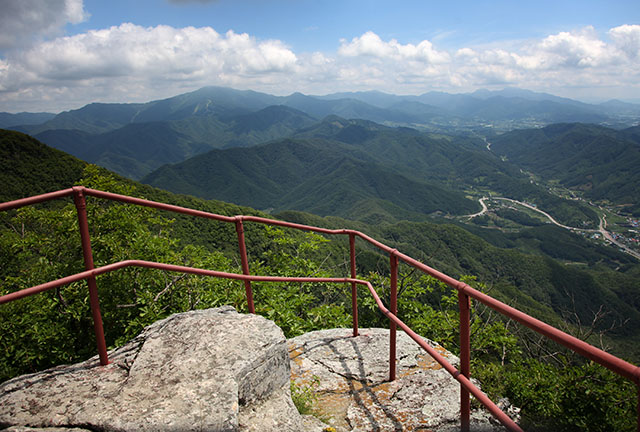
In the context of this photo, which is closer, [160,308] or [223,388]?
[223,388]

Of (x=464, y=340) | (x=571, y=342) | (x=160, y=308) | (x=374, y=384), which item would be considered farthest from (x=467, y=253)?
(x=571, y=342)

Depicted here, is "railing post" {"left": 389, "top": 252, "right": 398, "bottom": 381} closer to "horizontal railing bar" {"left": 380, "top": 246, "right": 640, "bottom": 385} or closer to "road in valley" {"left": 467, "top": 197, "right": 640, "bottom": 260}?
"horizontal railing bar" {"left": 380, "top": 246, "right": 640, "bottom": 385}

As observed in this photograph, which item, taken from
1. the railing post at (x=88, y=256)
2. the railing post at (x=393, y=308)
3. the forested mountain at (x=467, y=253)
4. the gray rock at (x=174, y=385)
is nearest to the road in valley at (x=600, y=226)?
the forested mountain at (x=467, y=253)

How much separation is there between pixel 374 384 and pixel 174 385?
183 cm

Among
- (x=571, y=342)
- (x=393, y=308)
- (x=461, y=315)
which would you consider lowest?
(x=393, y=308)

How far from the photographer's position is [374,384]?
3.35m

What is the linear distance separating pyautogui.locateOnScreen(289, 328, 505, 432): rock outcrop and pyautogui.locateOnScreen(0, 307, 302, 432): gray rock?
50 centimetres

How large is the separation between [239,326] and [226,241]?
Answer: 4189 centimetres

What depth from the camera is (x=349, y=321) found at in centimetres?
523

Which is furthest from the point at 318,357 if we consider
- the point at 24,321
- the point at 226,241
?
the point at 226,241

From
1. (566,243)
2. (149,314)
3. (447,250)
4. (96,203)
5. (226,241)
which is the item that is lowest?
(566,243)

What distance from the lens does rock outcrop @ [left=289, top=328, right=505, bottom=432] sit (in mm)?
2826

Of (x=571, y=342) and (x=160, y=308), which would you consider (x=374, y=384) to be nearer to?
(x=571, y=342)

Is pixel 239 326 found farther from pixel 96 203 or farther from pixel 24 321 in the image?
pixel 96 203
